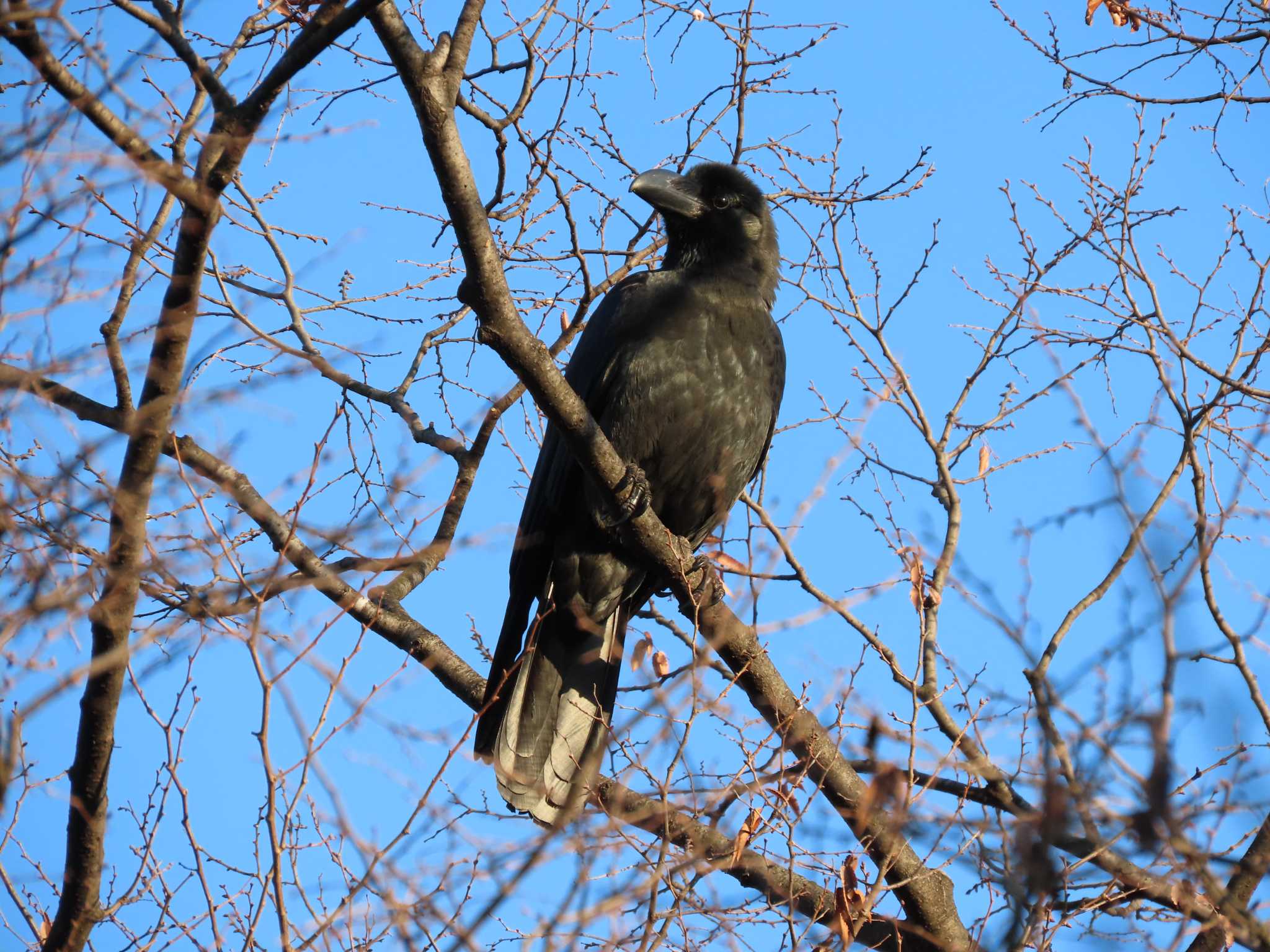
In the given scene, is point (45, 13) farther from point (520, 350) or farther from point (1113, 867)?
point (1113, 867)

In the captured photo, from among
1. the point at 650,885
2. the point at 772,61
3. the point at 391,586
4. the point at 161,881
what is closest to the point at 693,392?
the point at 391,586

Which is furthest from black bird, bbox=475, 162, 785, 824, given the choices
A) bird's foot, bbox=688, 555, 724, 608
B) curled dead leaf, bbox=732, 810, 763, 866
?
curled dead leaf, bbox=732, 810, 763, 866

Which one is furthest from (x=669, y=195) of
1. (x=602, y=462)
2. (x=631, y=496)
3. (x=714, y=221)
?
(x=602, y=462)

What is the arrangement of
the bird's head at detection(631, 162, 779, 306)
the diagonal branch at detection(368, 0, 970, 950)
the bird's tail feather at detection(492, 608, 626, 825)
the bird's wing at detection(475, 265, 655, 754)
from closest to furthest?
the diagonal branch at detection(368, 0, 970, 950), the bird's tail feather at detection(492, 608, 626, 825), the bird's wing at detection(475, 265, 655, 754), the bird's head at detection(631, 162, 779, 306)

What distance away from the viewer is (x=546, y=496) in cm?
527

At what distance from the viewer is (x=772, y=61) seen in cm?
598

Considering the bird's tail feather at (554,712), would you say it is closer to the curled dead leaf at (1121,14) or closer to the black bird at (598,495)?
the black bird at (598,495)

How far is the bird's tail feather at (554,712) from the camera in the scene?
16.8 ft

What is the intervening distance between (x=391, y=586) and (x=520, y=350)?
5.30ft

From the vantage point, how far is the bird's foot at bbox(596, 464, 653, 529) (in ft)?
14.4

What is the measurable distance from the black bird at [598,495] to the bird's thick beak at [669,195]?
27cm

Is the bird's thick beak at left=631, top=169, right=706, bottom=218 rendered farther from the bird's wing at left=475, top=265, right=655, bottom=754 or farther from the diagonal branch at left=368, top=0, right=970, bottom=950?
the diagonal branch at left=368, top=0, right=970, bottom=950

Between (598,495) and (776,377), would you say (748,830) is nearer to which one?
(598,495)

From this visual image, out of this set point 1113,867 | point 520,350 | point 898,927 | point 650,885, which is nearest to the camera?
Answer: point 650,885
